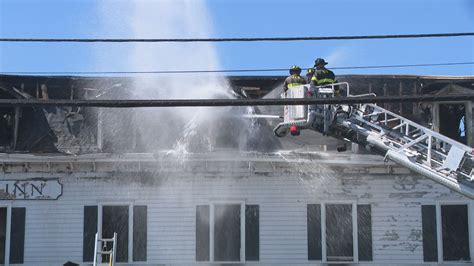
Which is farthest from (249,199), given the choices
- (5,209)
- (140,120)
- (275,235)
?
(5,209)

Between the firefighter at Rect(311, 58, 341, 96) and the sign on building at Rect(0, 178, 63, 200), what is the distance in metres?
6.48

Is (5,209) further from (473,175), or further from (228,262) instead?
(473,175)

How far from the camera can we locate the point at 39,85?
16125mm

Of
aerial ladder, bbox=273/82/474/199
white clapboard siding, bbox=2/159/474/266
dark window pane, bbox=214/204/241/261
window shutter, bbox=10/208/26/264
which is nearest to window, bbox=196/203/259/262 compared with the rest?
dark window pane, bbox=214/204/241/261

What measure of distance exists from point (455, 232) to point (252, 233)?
433 centimetres

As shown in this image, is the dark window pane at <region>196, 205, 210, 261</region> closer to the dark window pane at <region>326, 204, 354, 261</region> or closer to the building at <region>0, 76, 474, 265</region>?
the building at <region>0, 76, 474, 265</region>

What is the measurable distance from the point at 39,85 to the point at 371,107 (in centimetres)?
791

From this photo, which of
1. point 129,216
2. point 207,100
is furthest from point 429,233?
point 207,100

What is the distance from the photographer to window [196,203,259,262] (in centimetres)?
1516

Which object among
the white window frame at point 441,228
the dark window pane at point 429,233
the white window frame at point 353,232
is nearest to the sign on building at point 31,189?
the white window frame at point 353,232

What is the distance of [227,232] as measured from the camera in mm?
15328

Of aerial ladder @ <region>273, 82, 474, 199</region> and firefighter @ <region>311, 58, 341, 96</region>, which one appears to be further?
firefighter @ <region>311, 58, 341, 96</region>

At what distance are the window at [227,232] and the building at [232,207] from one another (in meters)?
0.02

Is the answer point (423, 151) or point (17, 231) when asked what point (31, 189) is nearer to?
point (17, 231)
